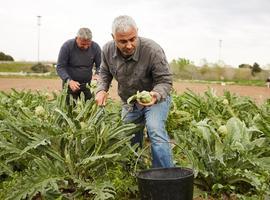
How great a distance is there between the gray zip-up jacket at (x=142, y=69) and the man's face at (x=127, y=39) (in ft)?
0.77

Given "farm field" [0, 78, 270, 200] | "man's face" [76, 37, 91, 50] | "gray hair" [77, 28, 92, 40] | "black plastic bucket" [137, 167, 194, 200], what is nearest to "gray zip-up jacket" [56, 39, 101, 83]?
"man's face" [76, 37, 91, 50]

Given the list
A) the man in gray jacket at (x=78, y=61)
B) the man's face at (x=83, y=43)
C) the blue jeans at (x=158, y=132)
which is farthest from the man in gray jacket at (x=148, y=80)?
the man in gray jacket at (x=78, y=61)

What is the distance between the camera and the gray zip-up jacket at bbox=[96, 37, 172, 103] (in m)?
5.07

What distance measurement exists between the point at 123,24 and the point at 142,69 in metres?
0.61

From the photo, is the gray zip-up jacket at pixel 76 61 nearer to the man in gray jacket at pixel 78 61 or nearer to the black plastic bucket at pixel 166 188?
the man in gray jacket at pixel 78 61

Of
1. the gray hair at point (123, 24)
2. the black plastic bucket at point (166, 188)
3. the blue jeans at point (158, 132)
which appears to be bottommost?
the black plastic bucket at point (166, 188)

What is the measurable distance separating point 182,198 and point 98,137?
966 millimetres

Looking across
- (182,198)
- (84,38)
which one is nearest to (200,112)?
(84,38)

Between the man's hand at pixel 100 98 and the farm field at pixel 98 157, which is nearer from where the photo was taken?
the farm field at pixel 98 157

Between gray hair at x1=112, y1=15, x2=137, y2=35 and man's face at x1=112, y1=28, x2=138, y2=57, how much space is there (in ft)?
0.10

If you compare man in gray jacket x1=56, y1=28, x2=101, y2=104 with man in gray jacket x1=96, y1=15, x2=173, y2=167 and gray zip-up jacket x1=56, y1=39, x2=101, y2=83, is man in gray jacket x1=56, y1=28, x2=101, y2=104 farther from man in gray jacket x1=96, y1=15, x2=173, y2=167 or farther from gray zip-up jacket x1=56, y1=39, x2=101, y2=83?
man in gray jacket x1=96, y1=15, x2=173, y2=167

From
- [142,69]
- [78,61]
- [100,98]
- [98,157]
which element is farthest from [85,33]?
[98,157]

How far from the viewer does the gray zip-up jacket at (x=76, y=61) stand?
343 inches

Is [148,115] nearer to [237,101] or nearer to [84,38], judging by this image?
[84,38]
